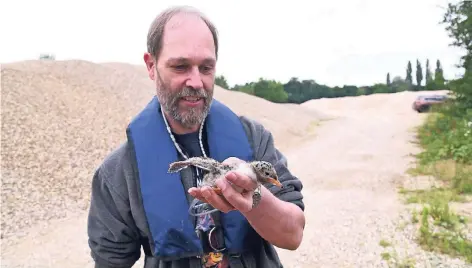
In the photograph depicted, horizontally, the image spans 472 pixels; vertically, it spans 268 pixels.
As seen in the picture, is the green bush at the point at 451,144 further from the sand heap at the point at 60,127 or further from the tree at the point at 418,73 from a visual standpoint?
the tree at the point at 418,73

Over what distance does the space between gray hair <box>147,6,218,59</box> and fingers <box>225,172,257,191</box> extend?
81cm

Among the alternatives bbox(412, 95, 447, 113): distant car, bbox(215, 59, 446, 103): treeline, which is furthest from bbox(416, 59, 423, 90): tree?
bbox(412, 95, 447, 113): distant car

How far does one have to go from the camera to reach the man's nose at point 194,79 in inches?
88.4

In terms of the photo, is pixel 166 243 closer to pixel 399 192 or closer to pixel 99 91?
pixel 399 192

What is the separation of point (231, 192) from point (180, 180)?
2.25 ft

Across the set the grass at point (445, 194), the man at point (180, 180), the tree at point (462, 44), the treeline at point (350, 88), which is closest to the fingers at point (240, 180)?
the man at point (180, 180)

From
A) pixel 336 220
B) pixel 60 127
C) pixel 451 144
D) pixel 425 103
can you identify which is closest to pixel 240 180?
pixel 336 220

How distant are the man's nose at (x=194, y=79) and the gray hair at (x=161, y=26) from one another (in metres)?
0.19

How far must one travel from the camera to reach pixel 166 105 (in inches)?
94.0

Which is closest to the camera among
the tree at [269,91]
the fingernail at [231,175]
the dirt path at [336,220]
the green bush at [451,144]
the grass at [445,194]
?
the fingernail at [231,175]

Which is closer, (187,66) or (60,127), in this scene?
(187,66)

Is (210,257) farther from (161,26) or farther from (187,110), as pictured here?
(161,26)

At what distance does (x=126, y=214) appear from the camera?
247 cm

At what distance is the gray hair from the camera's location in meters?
2.33
